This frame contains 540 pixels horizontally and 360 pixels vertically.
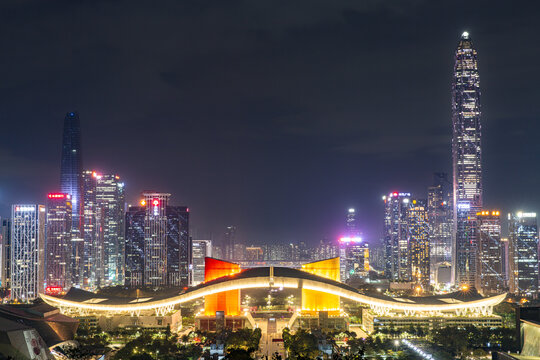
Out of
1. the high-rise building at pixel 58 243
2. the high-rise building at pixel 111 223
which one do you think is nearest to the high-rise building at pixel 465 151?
the high-rise building at pixel 111 223

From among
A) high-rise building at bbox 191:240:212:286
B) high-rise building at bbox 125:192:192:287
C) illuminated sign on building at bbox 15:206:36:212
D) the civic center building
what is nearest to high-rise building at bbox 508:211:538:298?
the civic center building

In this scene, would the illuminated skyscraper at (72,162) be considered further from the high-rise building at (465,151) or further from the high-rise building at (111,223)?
the high-rise building at (465,151)

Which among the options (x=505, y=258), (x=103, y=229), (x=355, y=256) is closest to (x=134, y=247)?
(x=103, y=229)

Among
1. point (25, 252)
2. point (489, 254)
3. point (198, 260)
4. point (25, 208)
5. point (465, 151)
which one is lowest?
point (198, 260)

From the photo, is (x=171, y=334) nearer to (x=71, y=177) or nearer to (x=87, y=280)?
(x=87, y=280)

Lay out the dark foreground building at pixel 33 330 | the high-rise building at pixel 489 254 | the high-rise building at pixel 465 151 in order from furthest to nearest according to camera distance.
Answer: the high-rise building at pixel 465 151
the high-rise building at pixel 489 254
the dark foreground building at pixel 33 330

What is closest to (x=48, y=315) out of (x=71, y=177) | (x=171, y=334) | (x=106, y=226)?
(x=171, y=334)

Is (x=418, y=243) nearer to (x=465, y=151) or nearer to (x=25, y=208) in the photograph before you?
(x=465, y=151)
